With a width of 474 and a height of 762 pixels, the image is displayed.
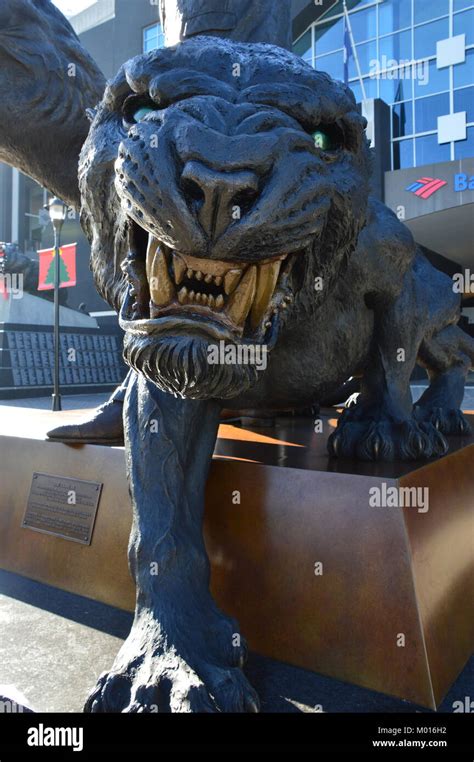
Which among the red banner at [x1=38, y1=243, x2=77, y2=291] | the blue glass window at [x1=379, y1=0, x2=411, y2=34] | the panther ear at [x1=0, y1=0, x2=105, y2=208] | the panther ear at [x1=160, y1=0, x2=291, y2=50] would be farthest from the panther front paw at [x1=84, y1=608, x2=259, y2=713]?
the blue glass window at [x1=379, y1=0, x2=411, y2=34]

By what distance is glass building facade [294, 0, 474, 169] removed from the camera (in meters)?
14.3

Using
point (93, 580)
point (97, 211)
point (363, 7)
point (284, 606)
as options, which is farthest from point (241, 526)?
point (363, 7)

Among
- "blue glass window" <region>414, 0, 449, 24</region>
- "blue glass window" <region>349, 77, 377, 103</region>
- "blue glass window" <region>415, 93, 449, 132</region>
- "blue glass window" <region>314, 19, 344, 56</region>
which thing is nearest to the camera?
"blue glass window" <region>415, 93, 449, 132</region>

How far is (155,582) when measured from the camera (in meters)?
1.38

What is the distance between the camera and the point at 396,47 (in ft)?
51.0

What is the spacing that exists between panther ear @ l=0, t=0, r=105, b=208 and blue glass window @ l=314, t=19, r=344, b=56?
16.3m

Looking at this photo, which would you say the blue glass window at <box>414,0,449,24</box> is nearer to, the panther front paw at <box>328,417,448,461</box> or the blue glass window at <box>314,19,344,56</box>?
the blue glass window at <box>314,19,344,56</box>

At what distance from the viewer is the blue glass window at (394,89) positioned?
15.2m

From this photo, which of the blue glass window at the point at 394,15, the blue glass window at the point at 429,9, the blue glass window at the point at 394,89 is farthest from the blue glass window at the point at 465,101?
the blue glass window at the point at 394,15

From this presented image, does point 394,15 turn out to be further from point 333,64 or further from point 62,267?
point 62,267

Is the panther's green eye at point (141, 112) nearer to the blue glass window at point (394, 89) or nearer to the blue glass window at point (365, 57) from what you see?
the blue glass window at point (394, 89)

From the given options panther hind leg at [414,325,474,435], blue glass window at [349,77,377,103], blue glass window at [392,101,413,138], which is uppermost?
blue glass window at [349,77,377,103]
